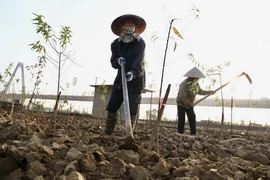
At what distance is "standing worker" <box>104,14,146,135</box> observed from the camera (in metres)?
3.84

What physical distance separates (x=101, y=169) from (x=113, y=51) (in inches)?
97.5

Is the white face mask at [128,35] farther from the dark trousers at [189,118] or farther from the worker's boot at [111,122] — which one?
the dark trousers at [189,118]

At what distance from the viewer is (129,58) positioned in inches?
154

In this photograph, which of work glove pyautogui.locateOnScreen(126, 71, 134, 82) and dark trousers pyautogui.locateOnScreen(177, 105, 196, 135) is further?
dark trousers pyautogui.locateOnScreen(177, 105, 196, 135)

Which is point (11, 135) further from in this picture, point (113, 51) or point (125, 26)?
point (125, 26)

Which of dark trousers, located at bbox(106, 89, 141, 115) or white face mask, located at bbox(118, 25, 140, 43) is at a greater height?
white face mask, located at bbox(118, 25, 140, 43)

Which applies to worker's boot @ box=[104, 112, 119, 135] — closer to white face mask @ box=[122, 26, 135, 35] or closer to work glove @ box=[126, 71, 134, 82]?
work glove @ box=[126, 71, 134, 82]

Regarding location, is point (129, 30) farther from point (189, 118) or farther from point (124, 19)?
point (189, 118)

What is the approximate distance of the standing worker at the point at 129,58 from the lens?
3.84 m

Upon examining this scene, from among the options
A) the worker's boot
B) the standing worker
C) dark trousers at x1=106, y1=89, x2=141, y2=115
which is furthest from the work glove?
the worker's boot

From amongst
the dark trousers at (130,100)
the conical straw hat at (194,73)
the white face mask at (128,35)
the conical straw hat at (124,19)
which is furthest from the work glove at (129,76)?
the conical straw hat at (194,73)

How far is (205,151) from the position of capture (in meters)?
3.16

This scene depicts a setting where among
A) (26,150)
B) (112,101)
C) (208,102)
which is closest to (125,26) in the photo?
(112,101)

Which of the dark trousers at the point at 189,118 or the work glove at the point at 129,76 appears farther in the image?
the dark trousers at the point at 189,118
